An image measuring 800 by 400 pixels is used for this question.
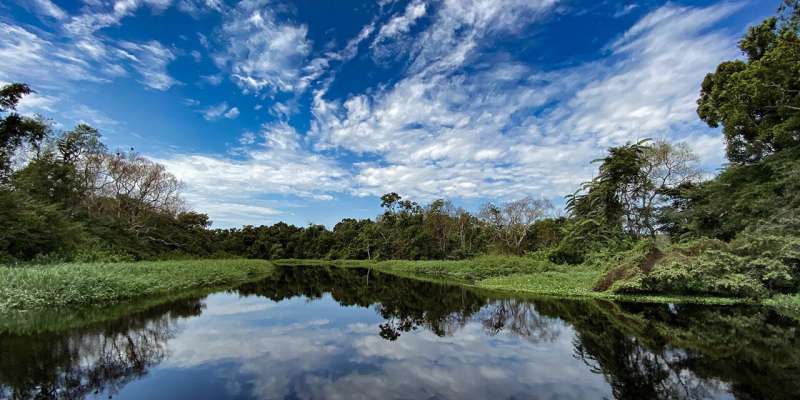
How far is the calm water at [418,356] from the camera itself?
5.80 m

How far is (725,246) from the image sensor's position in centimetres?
1419

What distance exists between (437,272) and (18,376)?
105 ft

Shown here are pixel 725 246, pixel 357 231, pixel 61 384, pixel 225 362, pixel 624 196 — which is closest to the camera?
pixel 61 384

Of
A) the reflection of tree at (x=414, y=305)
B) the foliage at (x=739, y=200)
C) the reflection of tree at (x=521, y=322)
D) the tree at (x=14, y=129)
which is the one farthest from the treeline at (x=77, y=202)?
the foliage at (x=739, y=200)

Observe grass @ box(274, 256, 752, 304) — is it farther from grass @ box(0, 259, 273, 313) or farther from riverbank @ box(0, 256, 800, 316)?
grass @ box(0, 259, 273, 313)

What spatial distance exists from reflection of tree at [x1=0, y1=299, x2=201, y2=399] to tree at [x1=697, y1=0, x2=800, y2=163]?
24966 millimetres

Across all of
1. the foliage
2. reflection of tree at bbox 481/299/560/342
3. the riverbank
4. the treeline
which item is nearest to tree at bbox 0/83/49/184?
the treeline

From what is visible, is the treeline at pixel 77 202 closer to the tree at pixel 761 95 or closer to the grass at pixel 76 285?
the grass at pixel 76 285

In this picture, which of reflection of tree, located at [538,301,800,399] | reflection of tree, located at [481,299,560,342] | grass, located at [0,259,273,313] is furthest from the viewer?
grass, located at [0,259,273,313]

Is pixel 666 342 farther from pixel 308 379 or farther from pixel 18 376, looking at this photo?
pixel 18 376

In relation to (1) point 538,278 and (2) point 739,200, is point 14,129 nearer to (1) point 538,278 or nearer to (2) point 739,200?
(1) point 538,278

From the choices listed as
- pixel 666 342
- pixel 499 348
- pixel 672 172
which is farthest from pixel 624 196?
pixel 499 348

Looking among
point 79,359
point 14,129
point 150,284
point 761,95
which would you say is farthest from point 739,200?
point 14,129

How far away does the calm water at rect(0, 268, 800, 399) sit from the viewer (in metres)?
5.80
